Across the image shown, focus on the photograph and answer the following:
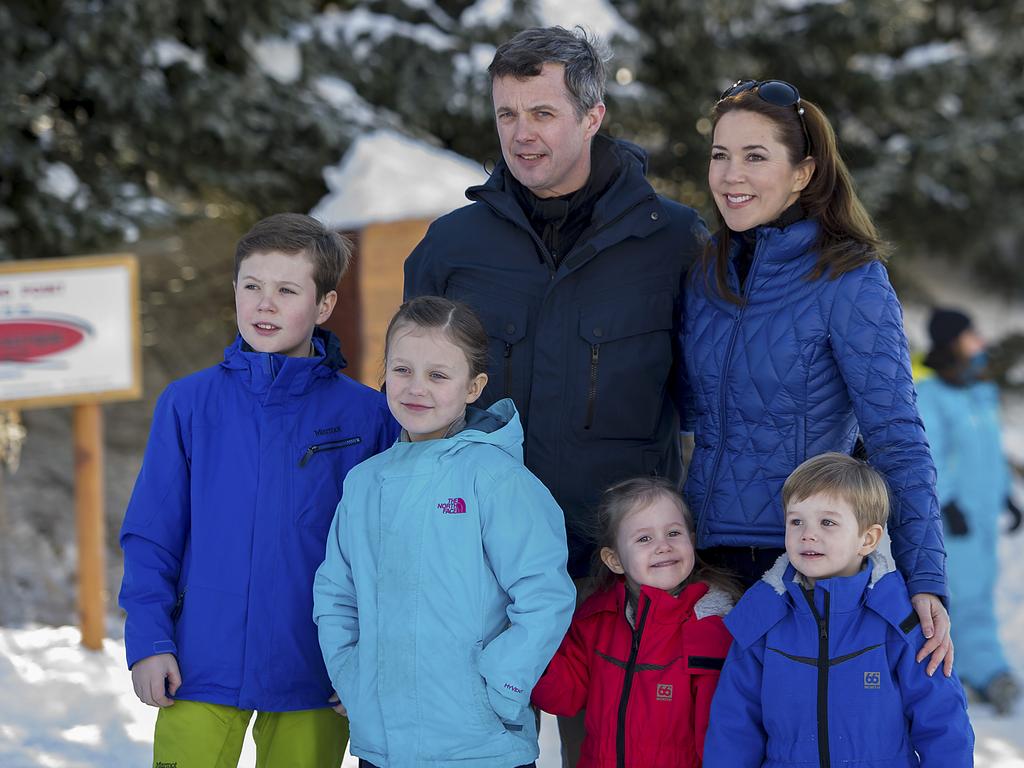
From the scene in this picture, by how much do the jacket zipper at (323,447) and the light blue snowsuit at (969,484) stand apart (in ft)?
13.1

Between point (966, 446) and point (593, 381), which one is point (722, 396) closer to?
point (593, 381)

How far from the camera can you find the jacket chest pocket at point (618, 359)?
271cm

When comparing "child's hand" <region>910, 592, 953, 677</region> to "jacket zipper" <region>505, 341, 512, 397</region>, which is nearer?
"child's hand" <region>910, 592, 953, 677</region>

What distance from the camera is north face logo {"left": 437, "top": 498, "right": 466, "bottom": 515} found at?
236 centimetres

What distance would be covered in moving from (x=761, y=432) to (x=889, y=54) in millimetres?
8261

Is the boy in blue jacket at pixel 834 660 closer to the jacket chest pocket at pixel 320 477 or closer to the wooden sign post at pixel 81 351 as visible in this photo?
the jacket chest pocket at pixel 320 477

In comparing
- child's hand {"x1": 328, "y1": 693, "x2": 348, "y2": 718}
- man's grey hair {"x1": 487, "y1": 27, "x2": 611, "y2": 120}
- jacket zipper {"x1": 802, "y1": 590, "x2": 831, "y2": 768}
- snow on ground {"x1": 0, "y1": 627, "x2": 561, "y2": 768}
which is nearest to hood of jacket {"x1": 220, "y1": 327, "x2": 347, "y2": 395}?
child's hand {"x1": 328, "y1": 693, "x2": 348, "y2": 718}

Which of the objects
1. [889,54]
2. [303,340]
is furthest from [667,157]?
[303,340]

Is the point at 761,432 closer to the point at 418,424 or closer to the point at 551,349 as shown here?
the point at 551,349

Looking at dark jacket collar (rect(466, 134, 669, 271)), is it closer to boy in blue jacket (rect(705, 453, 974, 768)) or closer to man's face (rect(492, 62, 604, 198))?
man's face (rect(492, 62, 604, 198))

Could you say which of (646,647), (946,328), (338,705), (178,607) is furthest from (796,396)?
(946,328)

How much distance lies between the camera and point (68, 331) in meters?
5.22

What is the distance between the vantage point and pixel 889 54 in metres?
9.78

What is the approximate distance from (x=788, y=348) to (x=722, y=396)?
18 centimetres
